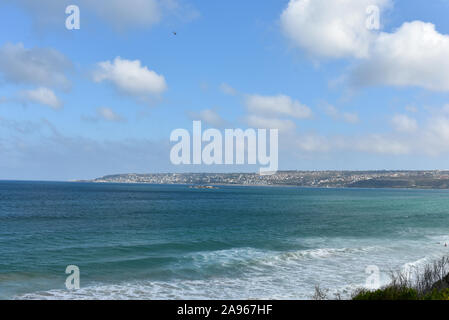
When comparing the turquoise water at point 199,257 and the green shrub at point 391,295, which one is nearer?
the green shrub at point 391,295

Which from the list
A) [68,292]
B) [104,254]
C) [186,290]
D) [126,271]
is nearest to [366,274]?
[186,290]

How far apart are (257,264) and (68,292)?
1191 centimetres

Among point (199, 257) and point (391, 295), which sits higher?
point (391, 295)

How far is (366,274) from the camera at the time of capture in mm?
21422

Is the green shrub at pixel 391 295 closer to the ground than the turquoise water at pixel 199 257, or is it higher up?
higher up

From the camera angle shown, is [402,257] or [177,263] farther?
[402,257]

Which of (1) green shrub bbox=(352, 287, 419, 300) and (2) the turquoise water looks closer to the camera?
(1) green shrub bbox=(352, 287, 419, 300)

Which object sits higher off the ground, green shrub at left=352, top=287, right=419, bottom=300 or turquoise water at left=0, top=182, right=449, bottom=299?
green shrub at left=352, top=287, right=419, bottom=300

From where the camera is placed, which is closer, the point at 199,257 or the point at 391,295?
the point at 391,295
